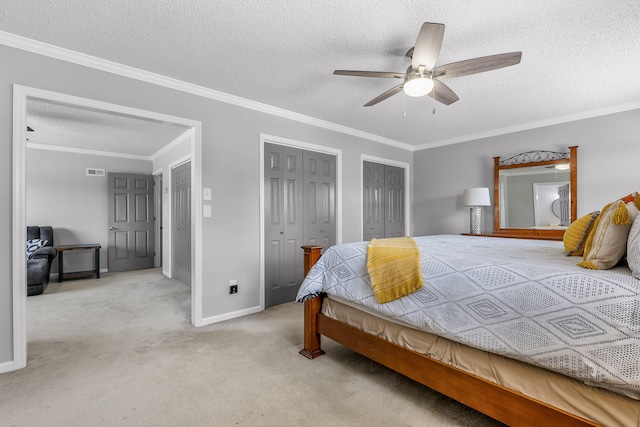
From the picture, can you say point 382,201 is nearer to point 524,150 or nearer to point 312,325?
point 524,150

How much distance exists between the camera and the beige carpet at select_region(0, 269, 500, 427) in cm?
165

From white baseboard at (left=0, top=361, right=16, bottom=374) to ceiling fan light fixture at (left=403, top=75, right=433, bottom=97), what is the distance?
351cm

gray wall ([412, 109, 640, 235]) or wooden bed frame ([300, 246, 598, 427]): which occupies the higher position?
gray wall ([412, 109, 640, 235])

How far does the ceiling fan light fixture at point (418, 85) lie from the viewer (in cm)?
206

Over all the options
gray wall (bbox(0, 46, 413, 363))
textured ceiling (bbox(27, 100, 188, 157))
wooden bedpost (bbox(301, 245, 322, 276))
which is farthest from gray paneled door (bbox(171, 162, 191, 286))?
wooden bedpost (bbox(301, 245, 322, 276))

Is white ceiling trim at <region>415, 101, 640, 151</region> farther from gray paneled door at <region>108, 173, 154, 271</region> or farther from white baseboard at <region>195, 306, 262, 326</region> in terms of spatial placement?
gray paneled door at <region>108, 173, 154, 271</region>

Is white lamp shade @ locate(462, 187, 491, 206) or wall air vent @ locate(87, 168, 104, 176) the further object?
wall air vent @ locate(87, 168, 104, 176)

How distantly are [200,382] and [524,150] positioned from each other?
485 centimetres

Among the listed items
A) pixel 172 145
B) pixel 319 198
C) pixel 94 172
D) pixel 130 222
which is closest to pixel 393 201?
pixel 319 198

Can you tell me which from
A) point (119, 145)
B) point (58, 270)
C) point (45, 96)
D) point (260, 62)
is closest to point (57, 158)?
point (119, 145)

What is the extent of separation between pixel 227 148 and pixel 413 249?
2.33 m

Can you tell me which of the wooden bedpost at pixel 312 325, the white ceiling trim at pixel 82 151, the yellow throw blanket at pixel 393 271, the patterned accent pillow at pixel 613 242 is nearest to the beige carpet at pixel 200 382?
the wooden bedpost at pixel 312 325

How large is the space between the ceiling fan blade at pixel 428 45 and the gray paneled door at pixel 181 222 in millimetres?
3767

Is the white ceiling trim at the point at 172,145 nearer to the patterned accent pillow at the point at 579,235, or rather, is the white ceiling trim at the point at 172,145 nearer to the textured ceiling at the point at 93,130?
the textured ceiling at the point at 93,130
